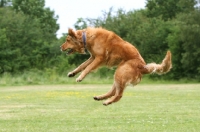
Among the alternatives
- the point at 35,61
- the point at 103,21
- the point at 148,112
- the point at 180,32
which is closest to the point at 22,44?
the point at 35,61

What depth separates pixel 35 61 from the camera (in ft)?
208

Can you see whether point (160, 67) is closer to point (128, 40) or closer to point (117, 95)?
point (117, 95)

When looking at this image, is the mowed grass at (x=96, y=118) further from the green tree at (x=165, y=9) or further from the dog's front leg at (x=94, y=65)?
the green tree at (x=165, y=9)

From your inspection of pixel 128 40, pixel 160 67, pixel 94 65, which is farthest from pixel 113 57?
pixel 128 40

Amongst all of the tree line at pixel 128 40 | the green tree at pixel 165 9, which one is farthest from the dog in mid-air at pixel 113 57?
the green tree at pixel 165 9

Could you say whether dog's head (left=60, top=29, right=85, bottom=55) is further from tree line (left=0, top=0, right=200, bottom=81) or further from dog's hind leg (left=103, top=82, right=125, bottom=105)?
tree line (left=0, top=0, right=200, bottom=81)

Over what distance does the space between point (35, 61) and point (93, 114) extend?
4295cm

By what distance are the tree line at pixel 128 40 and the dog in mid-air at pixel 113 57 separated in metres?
41.9

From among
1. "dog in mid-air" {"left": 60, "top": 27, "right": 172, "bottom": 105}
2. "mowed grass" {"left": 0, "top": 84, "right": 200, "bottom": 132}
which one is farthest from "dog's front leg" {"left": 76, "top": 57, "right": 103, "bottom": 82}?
"mowed grass" {"left": 0, "top": 84, "right": 200, "bottom": 132}

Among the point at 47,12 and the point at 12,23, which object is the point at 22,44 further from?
the point at 47,12

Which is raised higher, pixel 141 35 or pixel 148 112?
pixel 141 35

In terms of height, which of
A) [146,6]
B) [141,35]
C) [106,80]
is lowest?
[106,80]

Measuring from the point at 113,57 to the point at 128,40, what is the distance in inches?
1886

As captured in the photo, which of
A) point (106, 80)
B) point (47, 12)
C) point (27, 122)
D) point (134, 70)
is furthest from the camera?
point (47, 12)
